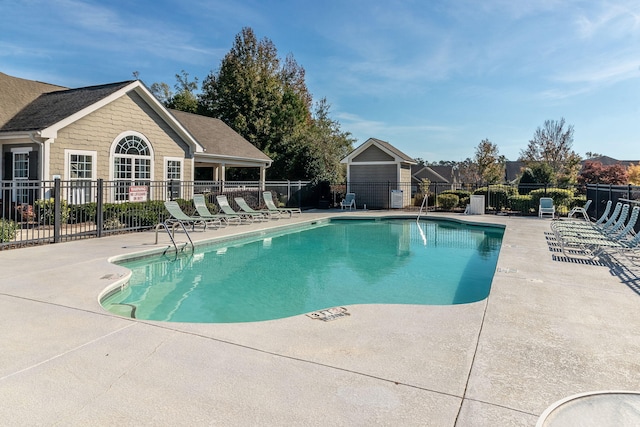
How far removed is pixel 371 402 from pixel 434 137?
1315 inches

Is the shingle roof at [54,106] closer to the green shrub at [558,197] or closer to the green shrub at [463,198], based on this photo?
the green shrub at [463,198]

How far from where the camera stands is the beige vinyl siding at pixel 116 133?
42.0ft

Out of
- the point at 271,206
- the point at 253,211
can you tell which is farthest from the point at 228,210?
the point at 271,206

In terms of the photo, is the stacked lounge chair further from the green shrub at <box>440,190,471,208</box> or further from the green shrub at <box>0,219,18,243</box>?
the green shrub at <box>0,219,18,243</box>

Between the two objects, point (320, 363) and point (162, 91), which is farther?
point (162, 91)

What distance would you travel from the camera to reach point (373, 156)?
921 inches

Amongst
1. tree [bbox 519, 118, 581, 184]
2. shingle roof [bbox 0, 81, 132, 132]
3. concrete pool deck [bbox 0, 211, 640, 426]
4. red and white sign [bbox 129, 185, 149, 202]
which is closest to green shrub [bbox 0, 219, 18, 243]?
red and white sign [bbox 129, 185, 149, 202]

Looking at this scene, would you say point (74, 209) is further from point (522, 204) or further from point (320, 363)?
point (522, 204)

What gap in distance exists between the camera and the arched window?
570 inches

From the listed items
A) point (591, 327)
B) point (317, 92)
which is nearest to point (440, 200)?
point (591, 327)

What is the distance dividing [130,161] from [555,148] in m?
38.3

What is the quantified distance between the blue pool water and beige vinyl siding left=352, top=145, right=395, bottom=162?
10137mm

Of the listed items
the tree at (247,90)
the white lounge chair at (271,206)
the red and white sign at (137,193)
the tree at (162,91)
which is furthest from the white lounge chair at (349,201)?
the tree at (162,91)

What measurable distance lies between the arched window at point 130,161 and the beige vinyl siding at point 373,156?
1216 centimetres
